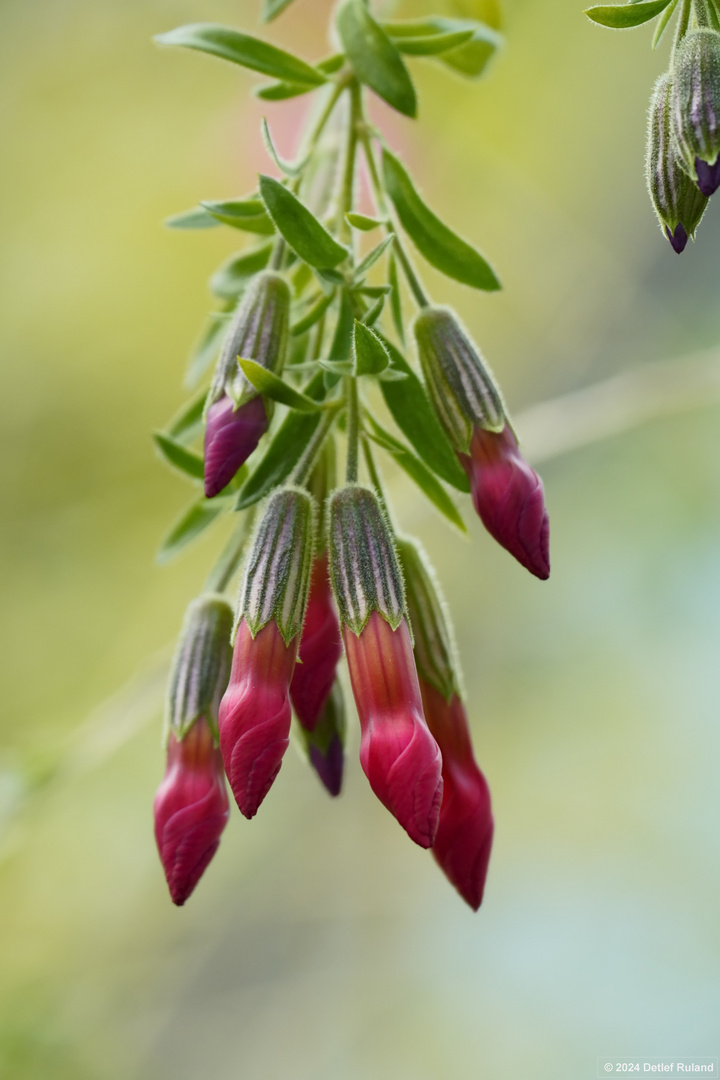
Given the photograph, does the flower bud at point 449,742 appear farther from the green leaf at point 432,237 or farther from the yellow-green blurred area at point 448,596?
the yellow-green blurred area at point 448,596

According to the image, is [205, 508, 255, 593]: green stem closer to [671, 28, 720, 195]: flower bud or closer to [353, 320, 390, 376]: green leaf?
[353, 320, 390, 376]: green leaf

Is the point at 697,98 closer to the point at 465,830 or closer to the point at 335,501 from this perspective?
the point at 335,501

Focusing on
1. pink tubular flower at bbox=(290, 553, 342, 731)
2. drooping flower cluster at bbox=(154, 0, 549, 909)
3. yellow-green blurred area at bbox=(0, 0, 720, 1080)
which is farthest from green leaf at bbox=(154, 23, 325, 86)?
yellow-green blurred area at bbox=(0, 0, 720, 1080)

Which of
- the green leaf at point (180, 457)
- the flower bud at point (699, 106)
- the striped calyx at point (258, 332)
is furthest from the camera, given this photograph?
the green leaf at point (180, 457)

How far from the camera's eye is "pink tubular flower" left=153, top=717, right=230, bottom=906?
0.55 metres

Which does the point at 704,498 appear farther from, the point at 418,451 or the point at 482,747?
the point at 418,451

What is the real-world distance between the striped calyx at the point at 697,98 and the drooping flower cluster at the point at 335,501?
0.17m

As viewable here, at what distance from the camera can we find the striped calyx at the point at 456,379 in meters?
0.60

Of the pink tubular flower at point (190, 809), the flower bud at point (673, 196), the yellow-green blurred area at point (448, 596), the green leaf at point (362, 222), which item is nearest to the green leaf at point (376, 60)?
the green leaf at point (362, 222)

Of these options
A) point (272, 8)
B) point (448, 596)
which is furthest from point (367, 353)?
point (448, 596)

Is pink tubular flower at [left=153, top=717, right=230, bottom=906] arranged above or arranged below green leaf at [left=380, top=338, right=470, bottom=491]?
below

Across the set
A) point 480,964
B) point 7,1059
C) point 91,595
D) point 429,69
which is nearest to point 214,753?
point 7,1059

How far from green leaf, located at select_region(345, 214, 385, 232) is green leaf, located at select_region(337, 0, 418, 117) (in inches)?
4.3

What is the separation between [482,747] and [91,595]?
3.04ft
